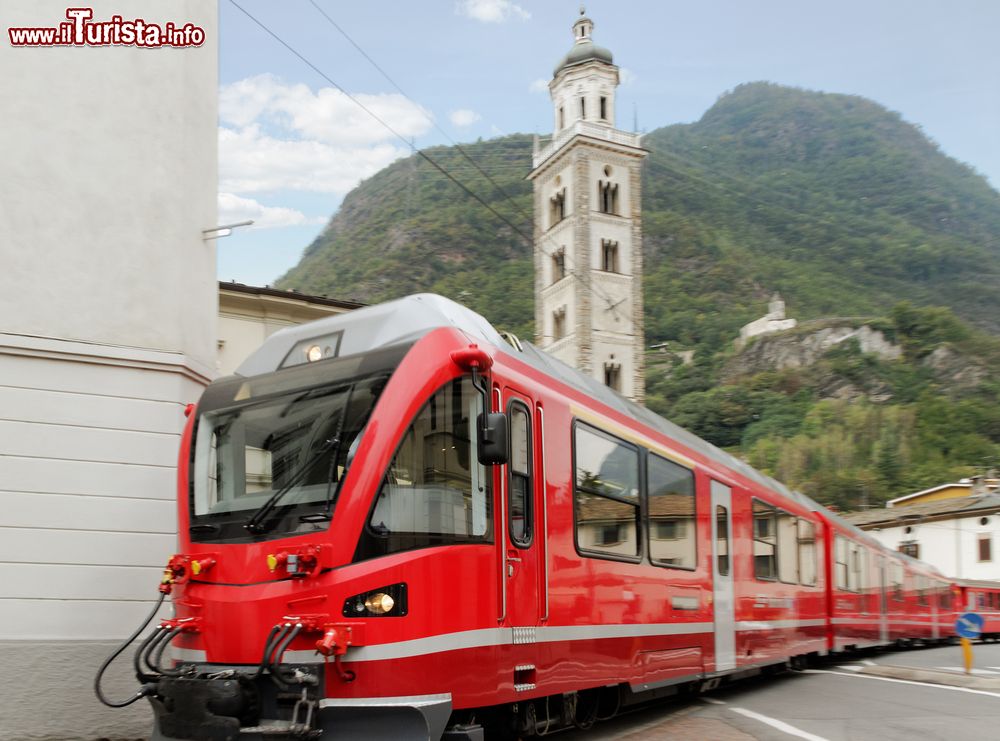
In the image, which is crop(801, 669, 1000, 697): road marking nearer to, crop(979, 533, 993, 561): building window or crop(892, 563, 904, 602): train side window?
crop(892, 563, 904, 602): train side window

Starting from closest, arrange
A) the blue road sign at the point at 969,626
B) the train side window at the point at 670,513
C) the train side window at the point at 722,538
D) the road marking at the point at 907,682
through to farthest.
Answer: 1. the train side window at the point at 670,513
2. the train side window at the point at 722,538
3. the road marking at the point at 907,682
4. the blue road sign at the point at 969,626

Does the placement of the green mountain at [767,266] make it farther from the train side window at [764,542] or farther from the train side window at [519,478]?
the train side window at [519,478]

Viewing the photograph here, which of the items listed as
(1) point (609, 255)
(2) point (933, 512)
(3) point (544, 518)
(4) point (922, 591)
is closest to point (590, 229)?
(1) point (609, 255)

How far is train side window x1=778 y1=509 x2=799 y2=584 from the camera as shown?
14.8 meters

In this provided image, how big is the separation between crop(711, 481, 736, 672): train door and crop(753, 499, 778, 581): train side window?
1184mm

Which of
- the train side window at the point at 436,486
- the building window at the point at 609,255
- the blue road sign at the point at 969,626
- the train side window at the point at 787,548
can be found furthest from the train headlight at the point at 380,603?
the building window at the point at 609,255

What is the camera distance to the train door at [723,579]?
11.8 meters

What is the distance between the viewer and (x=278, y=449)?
6809mm

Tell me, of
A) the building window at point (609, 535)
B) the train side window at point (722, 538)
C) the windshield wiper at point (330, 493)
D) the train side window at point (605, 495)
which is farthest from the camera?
the train side window at point (722, 538)

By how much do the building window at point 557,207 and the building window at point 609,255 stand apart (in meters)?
4.33

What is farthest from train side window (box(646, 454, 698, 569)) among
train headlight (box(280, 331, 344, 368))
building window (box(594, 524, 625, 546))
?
train headlight (box(280, 331, 344, 368))

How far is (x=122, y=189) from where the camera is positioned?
10.5 meters

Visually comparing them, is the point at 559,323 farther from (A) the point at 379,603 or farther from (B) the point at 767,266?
(A) the point at 379,603

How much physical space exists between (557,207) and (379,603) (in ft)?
245
